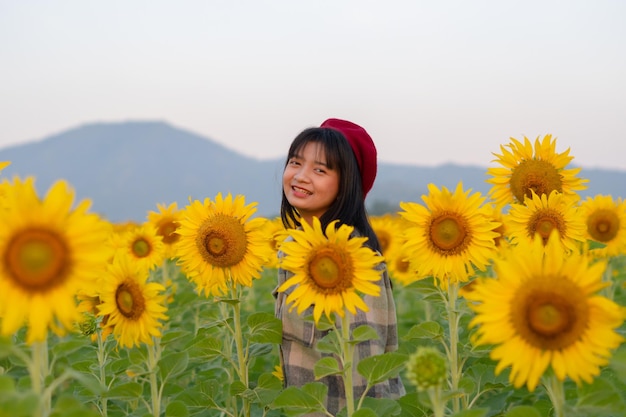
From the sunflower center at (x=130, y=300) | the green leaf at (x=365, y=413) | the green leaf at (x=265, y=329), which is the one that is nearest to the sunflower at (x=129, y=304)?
the sunflower center at (x=130, y=300)

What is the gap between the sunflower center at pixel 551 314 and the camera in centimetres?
196

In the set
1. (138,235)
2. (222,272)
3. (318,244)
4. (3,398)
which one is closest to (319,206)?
(222,272)

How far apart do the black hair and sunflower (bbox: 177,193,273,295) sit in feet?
1.32

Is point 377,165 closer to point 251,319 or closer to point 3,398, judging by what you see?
point 251,319

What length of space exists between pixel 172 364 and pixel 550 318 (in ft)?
6.15

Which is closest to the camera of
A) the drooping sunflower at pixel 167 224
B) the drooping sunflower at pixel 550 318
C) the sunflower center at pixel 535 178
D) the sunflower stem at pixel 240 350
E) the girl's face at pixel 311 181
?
the drooping sunflower at pixel 550 318

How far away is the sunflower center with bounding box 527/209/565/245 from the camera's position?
3484mm

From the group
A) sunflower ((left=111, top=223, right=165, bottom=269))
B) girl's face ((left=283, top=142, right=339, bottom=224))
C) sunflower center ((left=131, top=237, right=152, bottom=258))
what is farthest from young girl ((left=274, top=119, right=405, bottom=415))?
sunflower center ((left=131, top=237, right=152, bottom=258))

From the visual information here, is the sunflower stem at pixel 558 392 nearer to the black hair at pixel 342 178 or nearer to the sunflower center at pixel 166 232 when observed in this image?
the black hair at pixel 342 178

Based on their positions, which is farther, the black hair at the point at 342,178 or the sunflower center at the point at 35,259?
the black hair at the point at 342,178

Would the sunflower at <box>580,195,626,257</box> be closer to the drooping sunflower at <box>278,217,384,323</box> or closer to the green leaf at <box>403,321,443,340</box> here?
the green leaf at <box>403,321,443,340</box>

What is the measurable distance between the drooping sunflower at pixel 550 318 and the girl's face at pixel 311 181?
1.67 metres

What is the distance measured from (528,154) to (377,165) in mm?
857

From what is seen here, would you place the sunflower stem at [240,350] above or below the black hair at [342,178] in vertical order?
below
